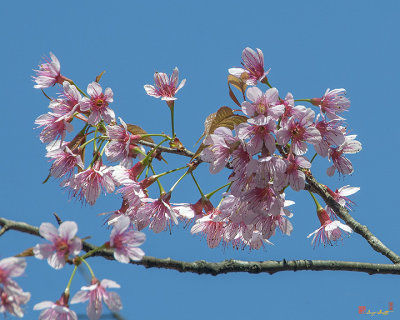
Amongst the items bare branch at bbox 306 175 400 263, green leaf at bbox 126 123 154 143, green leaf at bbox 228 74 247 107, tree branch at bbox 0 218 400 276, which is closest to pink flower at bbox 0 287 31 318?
tree branch at bbox 0 218 400 276

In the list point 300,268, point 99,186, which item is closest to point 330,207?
point 300,268

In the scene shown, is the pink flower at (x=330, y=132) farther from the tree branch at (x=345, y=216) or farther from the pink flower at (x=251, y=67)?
the pink flower at (x=251, y=67)

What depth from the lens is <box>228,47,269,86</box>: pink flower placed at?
4156 mm

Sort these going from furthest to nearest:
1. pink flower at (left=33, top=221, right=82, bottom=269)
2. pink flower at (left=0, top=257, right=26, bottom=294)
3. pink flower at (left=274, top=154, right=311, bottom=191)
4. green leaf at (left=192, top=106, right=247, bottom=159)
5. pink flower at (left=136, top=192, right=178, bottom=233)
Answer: pink flower at (left=136, top=192, right=178, bottom=233), green leaf at (left=192, top=106, right=247, bottom=159), pink flower at (left=274, top=154, right=311, bottom=191), pink flower at (left=33, top=221, right=82, bottom=269), pink flower at (left=0, top=257, right=26, bottom=294)

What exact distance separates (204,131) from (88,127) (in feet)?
2.99

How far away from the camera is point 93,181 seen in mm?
4340

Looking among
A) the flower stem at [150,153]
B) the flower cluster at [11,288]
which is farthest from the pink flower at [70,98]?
the flower cluster at [11,288]

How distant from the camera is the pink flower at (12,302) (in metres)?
2.85

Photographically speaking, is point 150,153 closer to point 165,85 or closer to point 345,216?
point 165,85

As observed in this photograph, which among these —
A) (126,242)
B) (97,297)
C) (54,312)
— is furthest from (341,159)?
(54,312)

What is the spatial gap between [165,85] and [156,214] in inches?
38.1

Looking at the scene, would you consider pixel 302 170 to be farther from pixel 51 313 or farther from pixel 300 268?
pixel 51 313

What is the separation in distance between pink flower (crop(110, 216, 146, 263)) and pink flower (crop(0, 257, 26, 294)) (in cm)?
44

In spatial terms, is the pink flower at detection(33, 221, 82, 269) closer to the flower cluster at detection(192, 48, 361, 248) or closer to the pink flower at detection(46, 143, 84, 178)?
the flower cluster at detection(192, 48, 361, 248)
